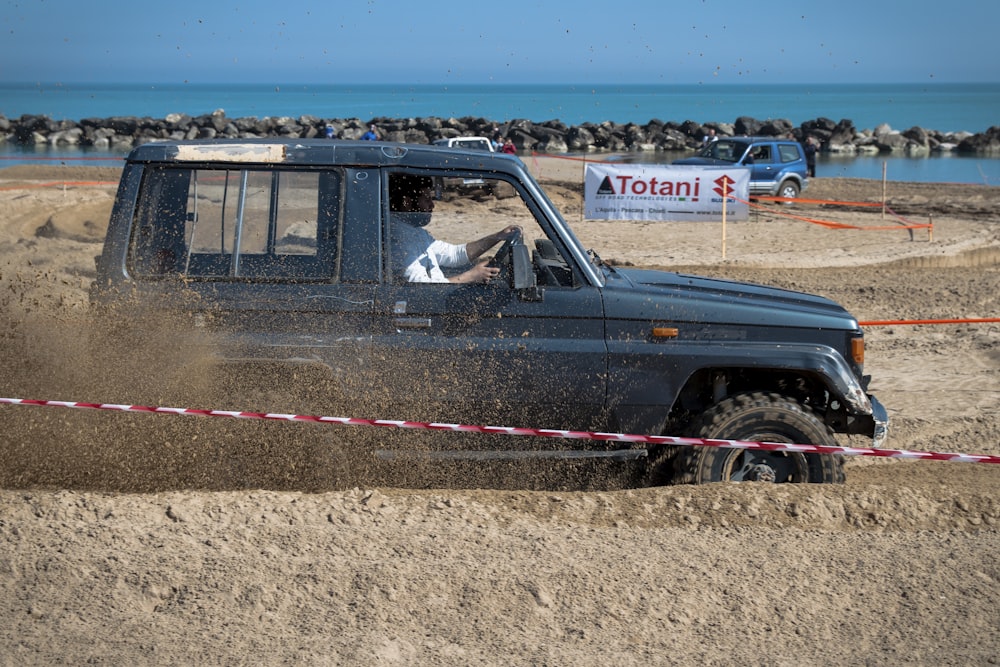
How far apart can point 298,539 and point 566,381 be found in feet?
5.36

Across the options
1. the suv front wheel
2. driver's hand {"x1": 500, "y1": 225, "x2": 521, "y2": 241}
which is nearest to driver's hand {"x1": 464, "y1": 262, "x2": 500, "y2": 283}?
driver's hand {"x1": 500, "y1": 225, "x2": 521, "y2": 241}

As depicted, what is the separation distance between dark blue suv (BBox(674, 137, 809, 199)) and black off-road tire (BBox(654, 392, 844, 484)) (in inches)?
713

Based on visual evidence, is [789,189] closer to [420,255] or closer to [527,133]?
[420,255]

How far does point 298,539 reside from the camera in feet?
16.5

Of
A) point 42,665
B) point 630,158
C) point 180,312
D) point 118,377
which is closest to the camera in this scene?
point 42,665

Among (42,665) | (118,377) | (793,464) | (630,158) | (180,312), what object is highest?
(630,158)

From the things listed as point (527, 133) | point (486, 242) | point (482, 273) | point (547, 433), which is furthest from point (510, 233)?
point (527, 133)

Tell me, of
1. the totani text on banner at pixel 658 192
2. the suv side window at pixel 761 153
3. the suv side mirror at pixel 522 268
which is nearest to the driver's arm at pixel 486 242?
the suv side mirror at pixel 522 268

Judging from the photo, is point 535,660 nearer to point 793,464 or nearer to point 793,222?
point 793,464

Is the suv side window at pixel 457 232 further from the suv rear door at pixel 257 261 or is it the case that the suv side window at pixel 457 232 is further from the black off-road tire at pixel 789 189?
the black off-road tire at pixel 789 189

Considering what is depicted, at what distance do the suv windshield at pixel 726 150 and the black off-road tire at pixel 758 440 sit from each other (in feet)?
60.6

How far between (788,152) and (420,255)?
20181mm

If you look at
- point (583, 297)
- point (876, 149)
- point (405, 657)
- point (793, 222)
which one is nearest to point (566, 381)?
point (583, 297)

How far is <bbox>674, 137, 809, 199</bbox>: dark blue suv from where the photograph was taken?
2333 centimetres
